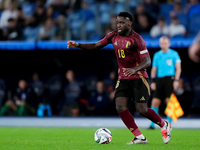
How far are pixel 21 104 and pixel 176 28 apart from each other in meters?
5.95

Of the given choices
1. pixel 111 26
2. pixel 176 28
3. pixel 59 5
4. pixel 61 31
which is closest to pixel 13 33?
pixel 61 31

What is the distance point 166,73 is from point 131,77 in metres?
3.49

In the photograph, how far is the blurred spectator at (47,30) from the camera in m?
15.1

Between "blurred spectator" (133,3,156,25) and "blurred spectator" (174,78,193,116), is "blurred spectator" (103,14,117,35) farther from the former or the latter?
"blurred spectator" (174,78,193,116)

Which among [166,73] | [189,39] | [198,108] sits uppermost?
[189,39]

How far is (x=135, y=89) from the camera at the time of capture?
6328mm

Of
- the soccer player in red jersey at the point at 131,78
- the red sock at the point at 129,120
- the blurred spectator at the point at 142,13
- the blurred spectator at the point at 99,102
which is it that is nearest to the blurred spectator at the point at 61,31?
the blurred spectator at the point at 99,102

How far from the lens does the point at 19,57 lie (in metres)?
17.0

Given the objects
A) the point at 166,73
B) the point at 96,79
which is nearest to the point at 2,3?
the point at 96,79

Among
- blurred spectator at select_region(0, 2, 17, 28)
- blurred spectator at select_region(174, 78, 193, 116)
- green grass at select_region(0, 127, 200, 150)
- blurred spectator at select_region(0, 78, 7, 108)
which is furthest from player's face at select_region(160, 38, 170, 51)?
blurred spectator at select_region(0, 78, 7, 108)

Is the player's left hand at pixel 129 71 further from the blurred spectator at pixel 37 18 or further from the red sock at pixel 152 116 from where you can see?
the blurred spectator at pixel 37 18

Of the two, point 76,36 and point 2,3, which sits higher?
point 2,3

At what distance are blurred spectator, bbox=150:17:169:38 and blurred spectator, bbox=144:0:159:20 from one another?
2.16 feet

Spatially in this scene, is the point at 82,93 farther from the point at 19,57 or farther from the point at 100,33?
the point at 19,57
